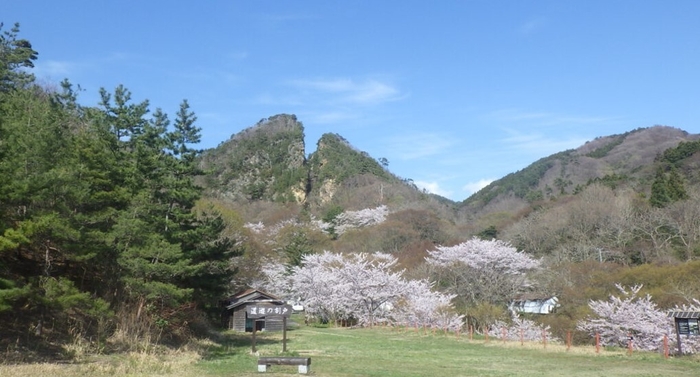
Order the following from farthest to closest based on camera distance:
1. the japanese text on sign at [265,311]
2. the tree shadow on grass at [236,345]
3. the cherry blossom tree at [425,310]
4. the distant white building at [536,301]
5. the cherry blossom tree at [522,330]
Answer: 1. the distant white building at [536,301]
2. the cherry blossom tree at [425,310]
3. the cherry blossom tree at [522,330]
4. the japanese text on sign at [265,311]
5. the tree shadow on grass at [236,345]

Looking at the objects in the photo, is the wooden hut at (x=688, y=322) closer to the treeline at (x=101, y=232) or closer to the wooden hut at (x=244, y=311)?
the treeline at (x=101, y=232)

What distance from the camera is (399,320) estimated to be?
35.2 m

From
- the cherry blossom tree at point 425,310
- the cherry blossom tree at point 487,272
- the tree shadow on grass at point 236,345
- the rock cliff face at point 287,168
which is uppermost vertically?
the rock cliff face at point 287,168

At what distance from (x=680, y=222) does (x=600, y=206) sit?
24.6 feet

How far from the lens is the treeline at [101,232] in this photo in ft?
45.9

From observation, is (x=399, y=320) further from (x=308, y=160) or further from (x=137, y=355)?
(x=308, y=160)

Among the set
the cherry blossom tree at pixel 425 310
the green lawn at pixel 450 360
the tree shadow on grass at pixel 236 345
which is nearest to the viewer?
the green lawn at pixel 450 360

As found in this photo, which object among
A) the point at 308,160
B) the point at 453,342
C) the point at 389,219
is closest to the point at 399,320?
the point at 453,342

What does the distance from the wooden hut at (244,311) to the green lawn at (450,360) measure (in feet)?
29.5

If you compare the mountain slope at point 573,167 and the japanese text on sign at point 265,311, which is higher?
the mountain slope at point 573,167

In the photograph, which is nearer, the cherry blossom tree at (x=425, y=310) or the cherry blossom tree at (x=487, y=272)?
the cherry blossom tree at (x=425, y=310)

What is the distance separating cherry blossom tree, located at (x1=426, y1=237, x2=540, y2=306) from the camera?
108ft

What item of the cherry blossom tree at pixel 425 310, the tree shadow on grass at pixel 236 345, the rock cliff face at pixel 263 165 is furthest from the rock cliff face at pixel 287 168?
the tree shadow on grass at pixel 236 345

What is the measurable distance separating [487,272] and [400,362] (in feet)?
60.1
